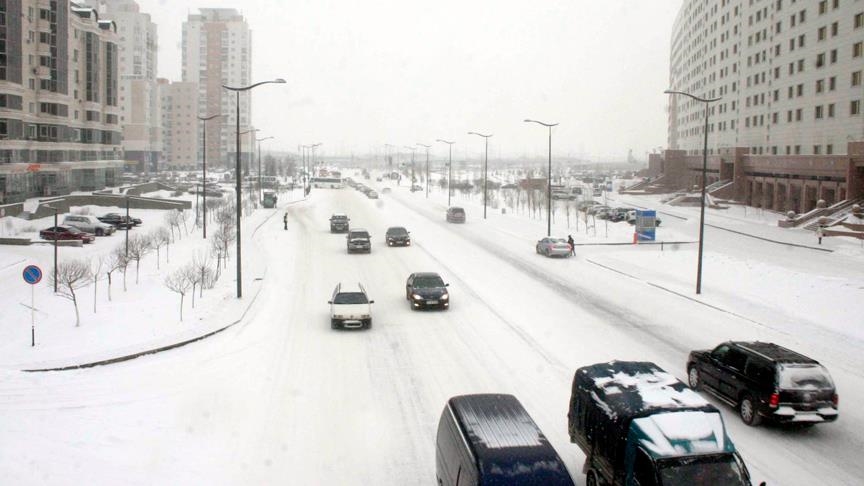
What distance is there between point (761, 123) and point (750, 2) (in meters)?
15.9

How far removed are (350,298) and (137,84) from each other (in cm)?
14501

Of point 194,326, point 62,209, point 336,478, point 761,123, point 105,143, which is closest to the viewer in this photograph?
point 336,478

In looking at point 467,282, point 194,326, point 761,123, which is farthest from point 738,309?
point 761,123

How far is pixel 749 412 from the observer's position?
579 inches

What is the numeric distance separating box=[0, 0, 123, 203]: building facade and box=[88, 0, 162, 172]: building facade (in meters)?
63.9

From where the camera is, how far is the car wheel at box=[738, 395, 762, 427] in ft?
47.6

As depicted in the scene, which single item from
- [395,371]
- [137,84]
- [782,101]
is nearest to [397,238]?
[395,371]

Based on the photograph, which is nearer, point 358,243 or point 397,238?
point 358,243

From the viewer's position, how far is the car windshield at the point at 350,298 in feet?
78.5

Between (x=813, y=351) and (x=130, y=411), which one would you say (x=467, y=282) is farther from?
(x=130, y=411)

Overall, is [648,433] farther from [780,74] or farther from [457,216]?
[780,74]

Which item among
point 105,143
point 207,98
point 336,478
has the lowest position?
point 336,478

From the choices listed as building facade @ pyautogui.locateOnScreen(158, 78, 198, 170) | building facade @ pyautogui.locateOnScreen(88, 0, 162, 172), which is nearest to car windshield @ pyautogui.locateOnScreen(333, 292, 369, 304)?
building facade @ pyautogui.locateOnScreen(88, 0, 162, 172)

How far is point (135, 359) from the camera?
19219 millimetres
